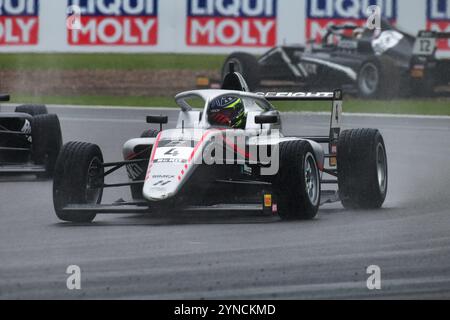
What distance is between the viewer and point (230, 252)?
9.76 metres

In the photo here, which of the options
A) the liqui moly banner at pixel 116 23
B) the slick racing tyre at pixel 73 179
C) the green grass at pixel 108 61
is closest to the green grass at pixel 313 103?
the green grass at pixel 108 61

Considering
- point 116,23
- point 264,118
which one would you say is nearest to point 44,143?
point 264,118

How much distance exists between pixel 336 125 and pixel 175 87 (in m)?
17.3

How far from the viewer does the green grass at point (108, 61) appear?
29.4 m

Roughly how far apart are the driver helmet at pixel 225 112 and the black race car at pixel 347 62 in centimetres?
1599

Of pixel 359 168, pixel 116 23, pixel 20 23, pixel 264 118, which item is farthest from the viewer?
pixel 20 23

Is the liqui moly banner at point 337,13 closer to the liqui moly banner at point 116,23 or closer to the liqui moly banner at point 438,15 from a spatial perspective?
the liqui moly banner at point 438,15

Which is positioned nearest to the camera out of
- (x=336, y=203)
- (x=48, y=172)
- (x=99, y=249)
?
(x=99, y=249)

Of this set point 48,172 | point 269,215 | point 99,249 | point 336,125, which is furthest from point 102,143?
point 99,249

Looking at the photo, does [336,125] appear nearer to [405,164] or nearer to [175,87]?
[405,164]

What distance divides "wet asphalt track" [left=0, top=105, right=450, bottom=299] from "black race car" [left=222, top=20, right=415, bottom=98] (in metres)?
14.6

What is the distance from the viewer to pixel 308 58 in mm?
29828

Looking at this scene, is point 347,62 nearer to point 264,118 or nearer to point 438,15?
point 438,15

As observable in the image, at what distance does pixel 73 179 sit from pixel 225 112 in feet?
5.00
